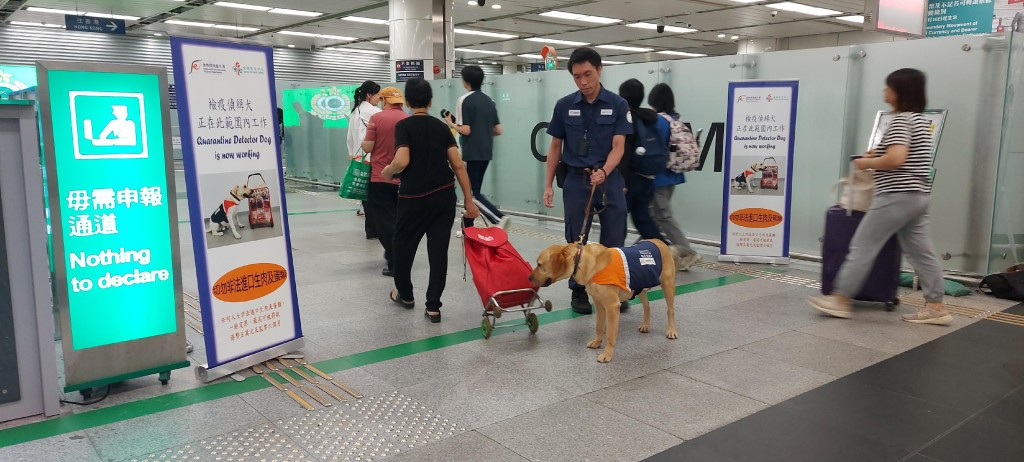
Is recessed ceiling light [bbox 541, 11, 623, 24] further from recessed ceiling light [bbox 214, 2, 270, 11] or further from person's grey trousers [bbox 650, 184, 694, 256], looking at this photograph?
person's grey trousers [bbox 650, 184, 694, 256]

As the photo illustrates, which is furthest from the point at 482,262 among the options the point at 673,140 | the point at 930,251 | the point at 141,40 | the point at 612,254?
the point at 141,40

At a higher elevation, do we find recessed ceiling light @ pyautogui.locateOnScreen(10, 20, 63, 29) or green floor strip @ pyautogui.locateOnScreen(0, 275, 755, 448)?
recessed ceiling light @ pyautogui.locateOnScreen(10, 20, 63, 29)

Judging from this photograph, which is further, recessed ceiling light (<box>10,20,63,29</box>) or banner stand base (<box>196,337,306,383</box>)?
recessed ceiling light (<box>10,20,63,29</box>)

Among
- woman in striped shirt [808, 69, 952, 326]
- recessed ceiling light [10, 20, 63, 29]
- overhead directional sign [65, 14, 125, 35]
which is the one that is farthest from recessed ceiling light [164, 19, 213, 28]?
woman in striped shirt [808, 69, 952, 326]

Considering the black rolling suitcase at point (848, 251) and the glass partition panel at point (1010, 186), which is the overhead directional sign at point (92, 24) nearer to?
the black rolling suitcase at point (848, 251)

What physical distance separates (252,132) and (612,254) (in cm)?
195

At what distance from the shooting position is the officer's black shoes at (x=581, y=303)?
4805 millimetres

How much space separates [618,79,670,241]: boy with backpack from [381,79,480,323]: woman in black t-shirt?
1264 mm

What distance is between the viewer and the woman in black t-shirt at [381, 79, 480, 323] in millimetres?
4309

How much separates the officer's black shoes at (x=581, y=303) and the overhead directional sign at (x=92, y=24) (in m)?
16.1

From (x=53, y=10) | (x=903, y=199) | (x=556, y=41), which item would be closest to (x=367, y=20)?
(x=53, y=10)

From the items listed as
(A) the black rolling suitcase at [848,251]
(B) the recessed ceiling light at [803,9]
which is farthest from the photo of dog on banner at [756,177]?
(B) the recessed ceiling light at [803,9]

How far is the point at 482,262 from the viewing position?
420 centimetres

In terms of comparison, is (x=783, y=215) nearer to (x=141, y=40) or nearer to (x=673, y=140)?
(x=673, y=140)
